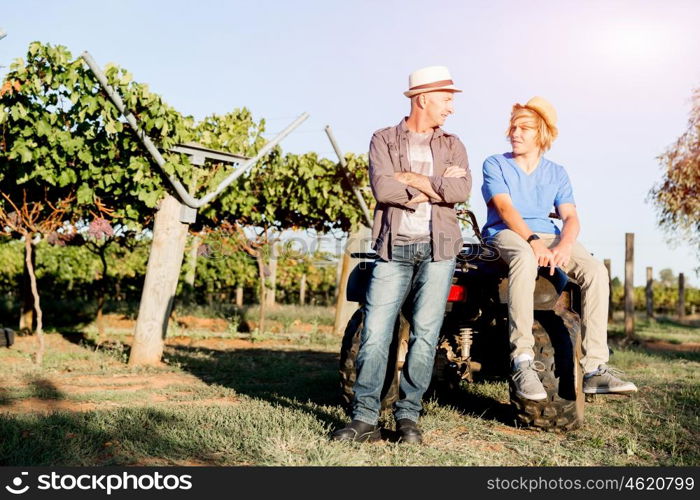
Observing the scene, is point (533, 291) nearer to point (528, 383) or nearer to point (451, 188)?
point (528, 383)

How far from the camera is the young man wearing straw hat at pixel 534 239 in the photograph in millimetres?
3689

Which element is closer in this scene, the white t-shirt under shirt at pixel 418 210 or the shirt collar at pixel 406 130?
the white t-shirt under shirt at pixel 418 210

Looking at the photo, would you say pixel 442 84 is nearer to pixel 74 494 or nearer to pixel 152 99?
pixel 74 494

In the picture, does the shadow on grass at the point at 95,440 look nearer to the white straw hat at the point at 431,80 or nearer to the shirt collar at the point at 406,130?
the shirt collar at the point at 406,130

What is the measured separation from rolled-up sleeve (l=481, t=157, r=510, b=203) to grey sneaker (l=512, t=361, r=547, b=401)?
1.04m

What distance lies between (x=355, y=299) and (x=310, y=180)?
7.74m

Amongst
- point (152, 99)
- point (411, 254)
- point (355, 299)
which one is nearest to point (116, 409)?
point (355, 299)

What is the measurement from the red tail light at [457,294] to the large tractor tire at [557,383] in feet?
1.48

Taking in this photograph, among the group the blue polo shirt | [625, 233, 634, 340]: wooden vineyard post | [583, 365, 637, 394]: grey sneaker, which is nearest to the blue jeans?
the blue polo shirt

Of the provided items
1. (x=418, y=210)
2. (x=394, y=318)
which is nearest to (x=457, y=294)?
(x=394, y=318)

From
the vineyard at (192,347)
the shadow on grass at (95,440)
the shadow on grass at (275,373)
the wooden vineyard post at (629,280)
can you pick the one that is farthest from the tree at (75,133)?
the wooden vineyard post at (629,280)

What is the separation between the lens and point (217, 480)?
274 cm

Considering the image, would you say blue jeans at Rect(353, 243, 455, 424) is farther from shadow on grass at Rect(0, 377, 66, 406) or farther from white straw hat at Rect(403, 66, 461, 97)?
shadow on grass at Rect(0, 377, 66, 406)

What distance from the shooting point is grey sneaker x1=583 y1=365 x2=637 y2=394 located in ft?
12.6
